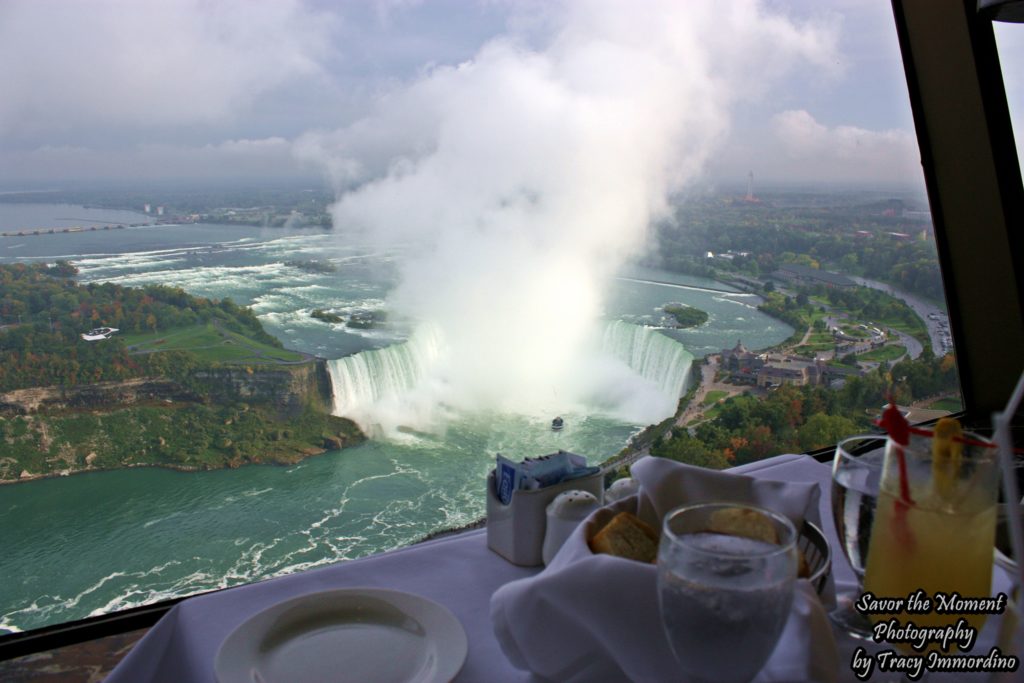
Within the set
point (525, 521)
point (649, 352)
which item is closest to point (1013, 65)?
point (649, 352)

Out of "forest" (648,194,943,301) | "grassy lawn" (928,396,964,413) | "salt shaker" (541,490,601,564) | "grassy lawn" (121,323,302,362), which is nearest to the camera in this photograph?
"salt shaker" (541,490,601,564)

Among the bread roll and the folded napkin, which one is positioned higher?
the bread roll

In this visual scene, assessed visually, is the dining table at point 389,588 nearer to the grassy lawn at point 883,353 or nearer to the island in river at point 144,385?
the island in river at point 144,385

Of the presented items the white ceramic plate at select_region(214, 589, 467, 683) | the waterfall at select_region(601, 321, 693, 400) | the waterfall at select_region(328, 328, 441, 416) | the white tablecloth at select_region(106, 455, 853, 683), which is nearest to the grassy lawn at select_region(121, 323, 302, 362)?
the waterfall at select_region(328, 328, 441, 416)

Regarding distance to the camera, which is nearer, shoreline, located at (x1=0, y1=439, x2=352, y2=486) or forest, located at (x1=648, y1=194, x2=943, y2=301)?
shoreline, located at (x1=0, y1=439, x2=352, y2=486)

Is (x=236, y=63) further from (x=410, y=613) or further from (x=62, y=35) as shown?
(x=410, y=613)

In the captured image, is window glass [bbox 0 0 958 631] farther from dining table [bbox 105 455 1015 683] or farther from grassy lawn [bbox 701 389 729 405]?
dining table [bbox 105 455 1015 683]

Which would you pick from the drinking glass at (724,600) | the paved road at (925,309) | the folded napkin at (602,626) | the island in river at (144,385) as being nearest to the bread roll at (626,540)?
the folded napkin at (602,626)
